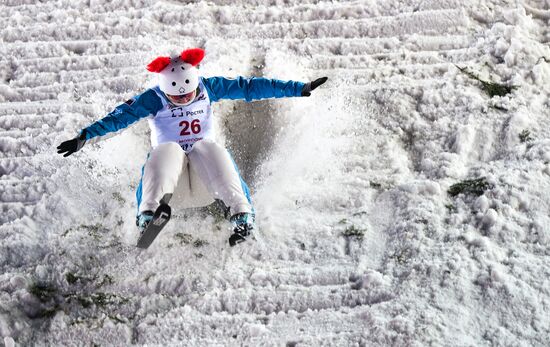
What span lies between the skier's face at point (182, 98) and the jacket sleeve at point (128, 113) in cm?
10

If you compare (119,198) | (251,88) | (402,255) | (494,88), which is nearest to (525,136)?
Answer: (494,88)

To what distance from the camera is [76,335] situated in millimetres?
3590

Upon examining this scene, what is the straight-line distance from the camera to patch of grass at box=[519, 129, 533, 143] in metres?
4.58

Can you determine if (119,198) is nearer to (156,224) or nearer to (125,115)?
(125,115)

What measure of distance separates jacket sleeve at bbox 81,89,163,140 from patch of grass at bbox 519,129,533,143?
2.48 meters

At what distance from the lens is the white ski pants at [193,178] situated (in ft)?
13.1

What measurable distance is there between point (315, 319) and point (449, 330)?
708 mm

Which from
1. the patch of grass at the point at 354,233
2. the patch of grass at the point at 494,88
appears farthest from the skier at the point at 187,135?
the patch of grass at the point at 494,88

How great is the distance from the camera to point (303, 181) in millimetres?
4531

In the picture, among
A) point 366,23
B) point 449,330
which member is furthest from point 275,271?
point 366,23

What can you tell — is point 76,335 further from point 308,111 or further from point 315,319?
point 308,111

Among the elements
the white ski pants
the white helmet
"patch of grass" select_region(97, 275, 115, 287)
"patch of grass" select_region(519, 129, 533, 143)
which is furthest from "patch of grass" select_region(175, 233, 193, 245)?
"patch of grass" select_region(519, 129, 533, 143)

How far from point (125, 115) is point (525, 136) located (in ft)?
8.96

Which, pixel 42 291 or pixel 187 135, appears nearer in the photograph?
pixel 42 291
